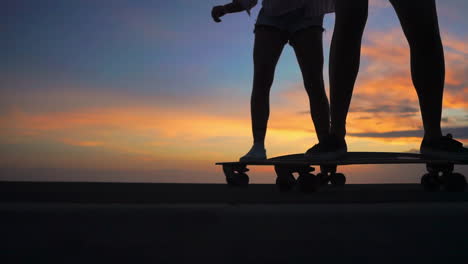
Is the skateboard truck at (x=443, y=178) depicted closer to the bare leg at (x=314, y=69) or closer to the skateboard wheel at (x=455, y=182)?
the skateboard wheel at (x=455, y=182)

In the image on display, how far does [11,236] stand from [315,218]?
1.96 ft

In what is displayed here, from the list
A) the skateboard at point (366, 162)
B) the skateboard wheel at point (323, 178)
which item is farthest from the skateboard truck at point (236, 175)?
the skateboard wheel at point (323, 178)

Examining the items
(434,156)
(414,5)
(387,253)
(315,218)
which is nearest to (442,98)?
(434,156)

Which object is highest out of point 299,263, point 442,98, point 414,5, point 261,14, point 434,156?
point 261,14

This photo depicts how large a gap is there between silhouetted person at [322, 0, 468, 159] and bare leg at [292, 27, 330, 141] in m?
0.53

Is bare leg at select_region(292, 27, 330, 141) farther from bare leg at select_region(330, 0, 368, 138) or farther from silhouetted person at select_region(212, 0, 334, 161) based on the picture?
bare leg at select_region(330, 0, 368, 138)

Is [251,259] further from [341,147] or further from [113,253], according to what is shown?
[341,147]

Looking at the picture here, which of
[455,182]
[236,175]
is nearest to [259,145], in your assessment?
[236,175]

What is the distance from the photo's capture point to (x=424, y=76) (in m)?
2.34

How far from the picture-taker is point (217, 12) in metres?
3.20

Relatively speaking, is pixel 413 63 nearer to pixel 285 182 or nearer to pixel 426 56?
pixel 426 56

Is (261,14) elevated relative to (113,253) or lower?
elevated

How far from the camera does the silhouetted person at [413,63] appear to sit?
7.24 feet

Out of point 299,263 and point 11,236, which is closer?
point 299,263
